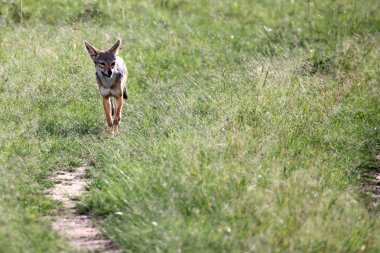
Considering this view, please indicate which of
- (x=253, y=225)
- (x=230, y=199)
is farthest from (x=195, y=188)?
(x=253, y=225)

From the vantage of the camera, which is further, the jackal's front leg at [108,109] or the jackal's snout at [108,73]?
the jackal's snout at [108,73]

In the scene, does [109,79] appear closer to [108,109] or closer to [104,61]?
[104,61]

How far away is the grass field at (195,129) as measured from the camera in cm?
677

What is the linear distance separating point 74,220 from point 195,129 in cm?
211

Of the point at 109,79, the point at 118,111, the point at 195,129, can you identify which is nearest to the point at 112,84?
the point at 109,79

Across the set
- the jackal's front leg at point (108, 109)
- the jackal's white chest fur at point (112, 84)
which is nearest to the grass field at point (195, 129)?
the jackal's front leg at point (108, 109)

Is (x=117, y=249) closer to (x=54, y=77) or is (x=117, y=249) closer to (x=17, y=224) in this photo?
(x=17, y=224)

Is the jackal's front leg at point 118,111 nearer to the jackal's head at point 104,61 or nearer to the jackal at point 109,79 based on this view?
the jackal at point 109,79

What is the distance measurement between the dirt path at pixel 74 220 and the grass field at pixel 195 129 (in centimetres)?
11

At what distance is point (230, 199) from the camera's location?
7.20 meters

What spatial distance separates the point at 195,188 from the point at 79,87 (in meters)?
5.39

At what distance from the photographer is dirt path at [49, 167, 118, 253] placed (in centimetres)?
690

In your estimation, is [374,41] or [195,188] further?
[374,41]

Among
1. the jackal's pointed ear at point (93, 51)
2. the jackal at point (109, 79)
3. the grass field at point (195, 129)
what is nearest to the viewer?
the grass field at point (195, 129)
